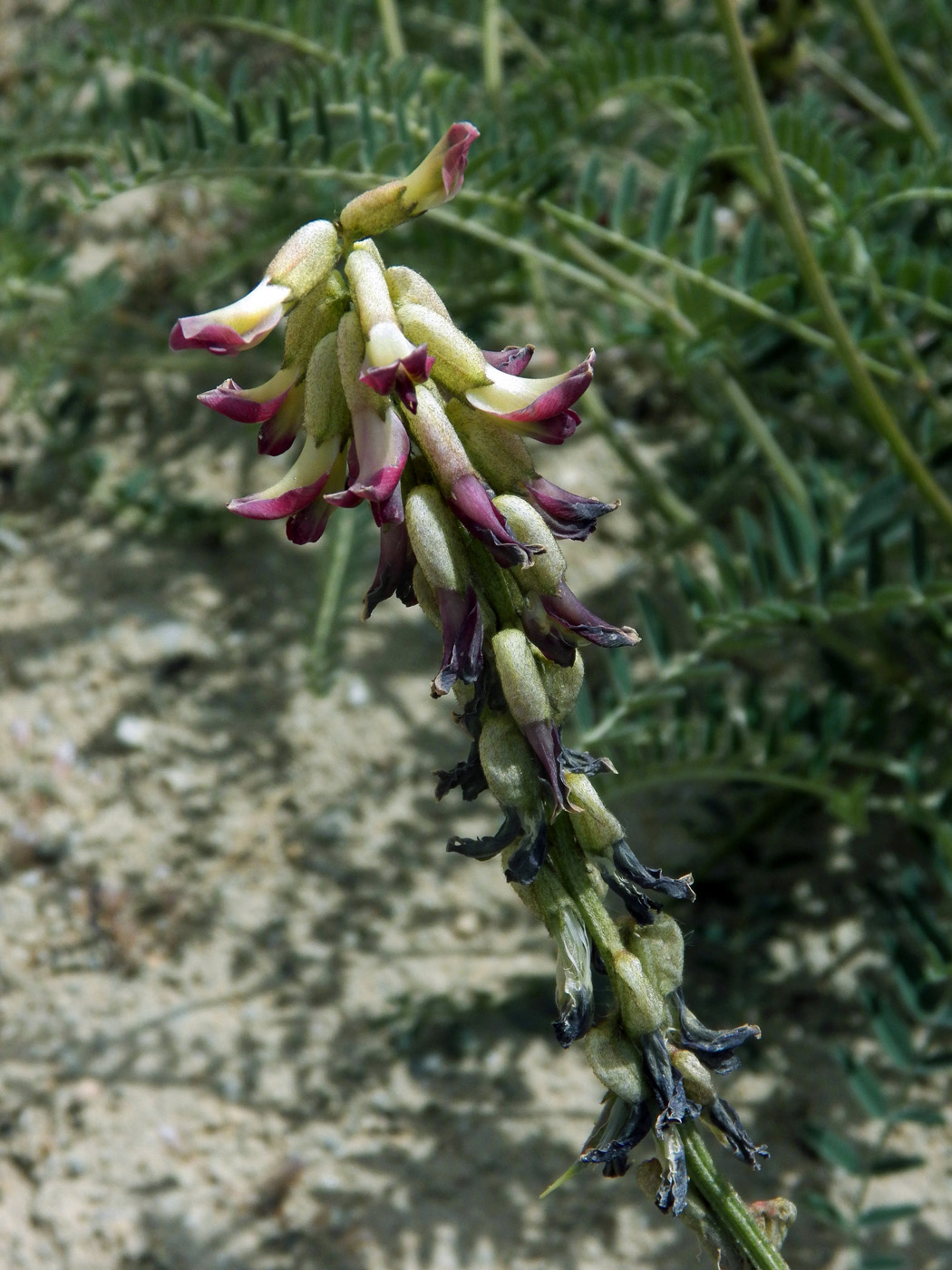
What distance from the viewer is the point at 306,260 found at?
3.05 feet

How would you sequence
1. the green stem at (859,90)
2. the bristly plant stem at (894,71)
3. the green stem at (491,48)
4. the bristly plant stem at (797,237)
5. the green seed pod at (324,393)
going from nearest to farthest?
the green seed pod at (324,393)
the bristly plant stem at (797,237)
the bristly plant stem at (894,71)
the green stem at (491,48)
the green stem at (859,90)

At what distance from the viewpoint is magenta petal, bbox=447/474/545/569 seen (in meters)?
0.87

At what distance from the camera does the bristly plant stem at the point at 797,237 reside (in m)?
1.63

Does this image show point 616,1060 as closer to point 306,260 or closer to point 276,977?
point 306,260

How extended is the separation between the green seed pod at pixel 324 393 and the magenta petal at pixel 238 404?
0.12 feet

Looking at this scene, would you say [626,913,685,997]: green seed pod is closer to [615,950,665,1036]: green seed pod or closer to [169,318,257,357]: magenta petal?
[615,950,665,1036]: green seed pod

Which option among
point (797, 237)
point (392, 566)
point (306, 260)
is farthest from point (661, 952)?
point (797, 237)

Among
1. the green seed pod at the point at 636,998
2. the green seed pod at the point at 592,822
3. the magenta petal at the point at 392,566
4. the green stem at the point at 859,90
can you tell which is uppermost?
the magenta petal at the point at 392,566

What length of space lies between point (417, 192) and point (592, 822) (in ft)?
1.61

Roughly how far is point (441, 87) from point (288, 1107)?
76.2 inches

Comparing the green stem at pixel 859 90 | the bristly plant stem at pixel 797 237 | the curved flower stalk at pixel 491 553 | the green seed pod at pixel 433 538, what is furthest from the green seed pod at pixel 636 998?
the green stem at pixel 859 90

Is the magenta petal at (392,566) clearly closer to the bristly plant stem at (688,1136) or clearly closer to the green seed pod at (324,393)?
the green seed pod at (324,393)

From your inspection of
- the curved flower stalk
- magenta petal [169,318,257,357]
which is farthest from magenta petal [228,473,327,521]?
magenta petal [169,318,257,357]

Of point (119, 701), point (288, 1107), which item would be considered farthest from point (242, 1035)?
point (119, 701)
